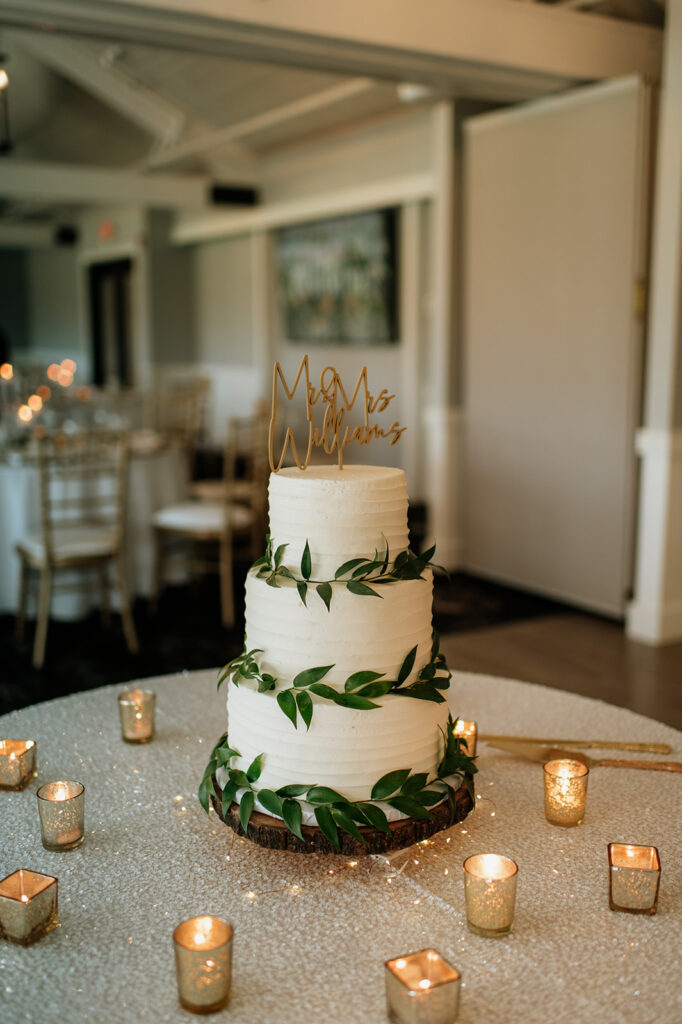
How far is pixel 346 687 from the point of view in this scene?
1.38 meters

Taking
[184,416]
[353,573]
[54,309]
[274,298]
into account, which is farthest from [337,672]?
[54,309]

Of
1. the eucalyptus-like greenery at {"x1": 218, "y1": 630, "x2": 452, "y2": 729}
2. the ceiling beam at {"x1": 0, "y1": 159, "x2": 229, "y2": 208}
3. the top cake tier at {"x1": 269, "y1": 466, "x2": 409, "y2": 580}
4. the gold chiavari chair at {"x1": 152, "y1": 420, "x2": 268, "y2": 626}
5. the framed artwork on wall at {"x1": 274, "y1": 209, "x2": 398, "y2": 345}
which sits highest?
the ceiling beam at {"x1": 0, "y1": 159, "x2": 229, "y2": 208}

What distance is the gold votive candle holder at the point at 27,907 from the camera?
3.99 feet

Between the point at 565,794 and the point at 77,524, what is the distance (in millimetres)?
3702

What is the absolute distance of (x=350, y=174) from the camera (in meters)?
7.78

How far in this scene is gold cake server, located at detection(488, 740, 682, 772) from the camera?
1708mm

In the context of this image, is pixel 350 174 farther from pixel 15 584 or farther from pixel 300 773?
pixel 300 773

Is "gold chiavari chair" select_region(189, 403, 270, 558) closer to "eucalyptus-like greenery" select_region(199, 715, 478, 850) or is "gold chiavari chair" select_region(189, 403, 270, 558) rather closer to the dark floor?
the dark floor

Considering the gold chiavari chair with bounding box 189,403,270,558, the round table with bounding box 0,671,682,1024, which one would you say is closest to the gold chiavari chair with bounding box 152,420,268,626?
the gold chiavari chair with bounding box 189,403,270,558

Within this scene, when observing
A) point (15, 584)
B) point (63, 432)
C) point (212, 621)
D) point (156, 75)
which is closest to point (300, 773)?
point (212, 621)

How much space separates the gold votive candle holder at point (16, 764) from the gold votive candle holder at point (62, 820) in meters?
0.18

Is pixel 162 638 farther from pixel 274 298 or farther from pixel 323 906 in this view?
pixel 274 298

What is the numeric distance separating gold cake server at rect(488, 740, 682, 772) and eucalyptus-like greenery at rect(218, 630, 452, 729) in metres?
0.40

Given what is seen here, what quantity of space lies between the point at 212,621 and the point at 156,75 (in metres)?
5.65
